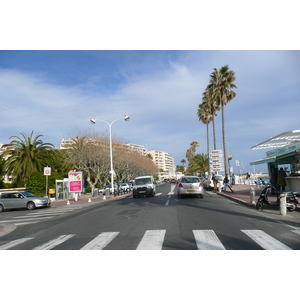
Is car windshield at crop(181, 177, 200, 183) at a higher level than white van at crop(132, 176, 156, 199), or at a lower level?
higher

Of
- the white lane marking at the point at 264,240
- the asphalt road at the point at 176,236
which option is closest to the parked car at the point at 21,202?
the asphalt road at the point at 176,236

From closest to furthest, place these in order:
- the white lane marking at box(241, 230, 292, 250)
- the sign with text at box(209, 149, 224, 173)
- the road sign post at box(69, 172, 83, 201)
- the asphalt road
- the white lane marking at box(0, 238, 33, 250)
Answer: the white lane marking at box(241, 230, 292, 250) → the asphalt road → the white lane marking at box(0, 238, 33, 250) → the road sign post at box(69, 172, 83, 201) → the sign with text at box(209, 149, 224, 173)

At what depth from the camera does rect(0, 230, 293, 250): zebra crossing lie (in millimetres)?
6859

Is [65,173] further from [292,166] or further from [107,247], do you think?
[107,247]

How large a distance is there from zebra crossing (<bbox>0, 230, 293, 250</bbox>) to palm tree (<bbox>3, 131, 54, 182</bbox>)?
2900cm

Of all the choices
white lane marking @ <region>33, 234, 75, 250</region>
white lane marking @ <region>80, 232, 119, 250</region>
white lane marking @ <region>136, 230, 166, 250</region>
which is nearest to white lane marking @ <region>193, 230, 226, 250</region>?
white lane marking @ <region>136, 230, 166, 250</region>

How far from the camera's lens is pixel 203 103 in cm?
→ 5122

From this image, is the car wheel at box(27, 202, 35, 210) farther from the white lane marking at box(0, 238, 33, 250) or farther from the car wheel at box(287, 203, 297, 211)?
the car wheel at box(287, 203, 297, 211)

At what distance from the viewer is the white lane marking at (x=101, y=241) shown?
731 centimetres

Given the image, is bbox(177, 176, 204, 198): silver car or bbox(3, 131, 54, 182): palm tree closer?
bbox(177, 176, 204, 198): silver car

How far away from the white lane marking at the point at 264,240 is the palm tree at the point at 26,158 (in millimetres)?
32123

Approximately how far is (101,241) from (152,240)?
1.40 metres

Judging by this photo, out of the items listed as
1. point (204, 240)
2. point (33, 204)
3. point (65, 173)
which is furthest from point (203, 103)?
point (204, 240)
